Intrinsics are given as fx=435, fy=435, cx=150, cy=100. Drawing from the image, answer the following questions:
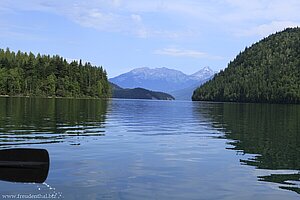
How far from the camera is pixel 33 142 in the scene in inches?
1396

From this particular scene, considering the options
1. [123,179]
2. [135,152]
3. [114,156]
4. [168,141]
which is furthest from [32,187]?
[168,141]

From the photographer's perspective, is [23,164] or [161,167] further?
[161,167]

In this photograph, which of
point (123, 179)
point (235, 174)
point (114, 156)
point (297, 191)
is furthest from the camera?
point (114, 156)

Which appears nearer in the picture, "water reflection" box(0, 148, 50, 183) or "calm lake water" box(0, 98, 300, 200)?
"water reflection" box(0, 148, 50, 183)

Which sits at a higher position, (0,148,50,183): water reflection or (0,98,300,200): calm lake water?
(0,148,50,183): water reflection

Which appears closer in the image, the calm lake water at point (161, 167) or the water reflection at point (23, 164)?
the water reflection at point (23, 164)

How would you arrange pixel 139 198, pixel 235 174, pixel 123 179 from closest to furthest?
pixel 139 198, pixel 123 179, pixel 235 174

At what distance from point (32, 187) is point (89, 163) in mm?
7663

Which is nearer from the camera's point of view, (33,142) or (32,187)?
(32,187)

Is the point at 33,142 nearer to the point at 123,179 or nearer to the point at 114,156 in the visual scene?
the point at 114,156

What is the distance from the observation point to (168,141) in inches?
1663

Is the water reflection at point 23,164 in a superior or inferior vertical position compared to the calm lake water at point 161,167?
superior

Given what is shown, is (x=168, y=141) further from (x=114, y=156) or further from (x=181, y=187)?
(x=181, y=187)

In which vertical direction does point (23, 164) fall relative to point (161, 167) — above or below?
above
